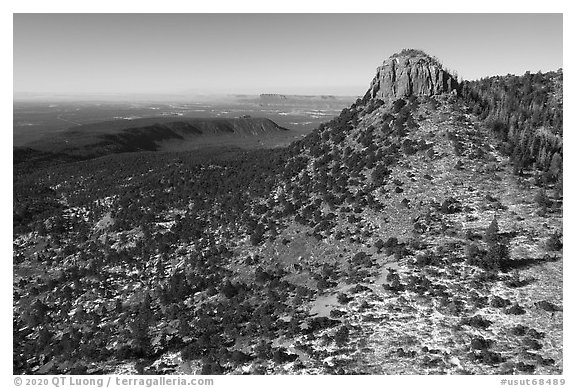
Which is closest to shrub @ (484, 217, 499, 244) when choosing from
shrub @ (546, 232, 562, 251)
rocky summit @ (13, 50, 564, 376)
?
rocky summit @ (13, 50, 564, 376)

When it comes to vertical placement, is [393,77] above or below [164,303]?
above

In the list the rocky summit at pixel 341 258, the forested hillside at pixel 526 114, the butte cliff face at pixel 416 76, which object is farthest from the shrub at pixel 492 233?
the butte cliff face at pixel 416 76

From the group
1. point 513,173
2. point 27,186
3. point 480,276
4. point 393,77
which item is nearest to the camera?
point 480,276

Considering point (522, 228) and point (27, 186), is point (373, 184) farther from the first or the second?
point (27, 186)

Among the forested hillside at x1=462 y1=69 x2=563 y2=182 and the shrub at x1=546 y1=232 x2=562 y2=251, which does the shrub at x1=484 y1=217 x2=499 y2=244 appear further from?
the forested hillside at x1=462 y1=69 x2=563 y2=182

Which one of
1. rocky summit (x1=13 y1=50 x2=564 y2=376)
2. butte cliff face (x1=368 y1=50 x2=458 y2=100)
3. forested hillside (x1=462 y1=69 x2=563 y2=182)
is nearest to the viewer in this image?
rocky summit (x1=13 y1=50 x2=564 y2=376)

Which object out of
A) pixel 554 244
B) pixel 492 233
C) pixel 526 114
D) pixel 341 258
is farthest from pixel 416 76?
pixel 341 258

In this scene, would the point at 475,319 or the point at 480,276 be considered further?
the point at 480,276

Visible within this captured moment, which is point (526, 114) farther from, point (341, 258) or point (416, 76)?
point (341, 258)

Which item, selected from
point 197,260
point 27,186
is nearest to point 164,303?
point 197,260

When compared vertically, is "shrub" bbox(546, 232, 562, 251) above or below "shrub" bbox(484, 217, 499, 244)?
below
